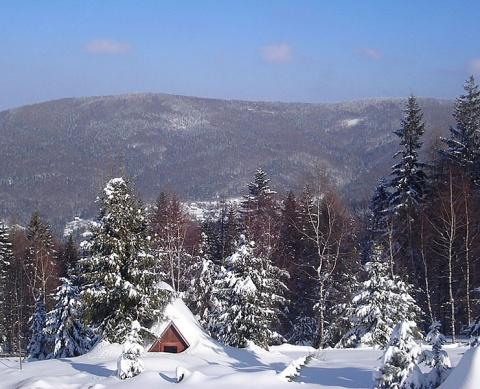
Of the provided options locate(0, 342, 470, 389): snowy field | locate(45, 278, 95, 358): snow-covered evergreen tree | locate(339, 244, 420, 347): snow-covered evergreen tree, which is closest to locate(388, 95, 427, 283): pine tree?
locate(339, 244, 420, 347): snow-covered evergreen tree

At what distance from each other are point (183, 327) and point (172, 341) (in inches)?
35.2

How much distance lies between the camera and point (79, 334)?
35.9 metres

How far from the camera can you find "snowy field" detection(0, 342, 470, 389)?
20844 mm

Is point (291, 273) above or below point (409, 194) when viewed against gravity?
below

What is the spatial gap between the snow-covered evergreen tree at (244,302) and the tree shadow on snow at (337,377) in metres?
Answer: 6.24

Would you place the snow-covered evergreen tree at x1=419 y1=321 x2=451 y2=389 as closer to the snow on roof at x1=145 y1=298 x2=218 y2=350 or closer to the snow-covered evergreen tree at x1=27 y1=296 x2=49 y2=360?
the snow on roof at x1=145 y1=298 x2=218 y2=350

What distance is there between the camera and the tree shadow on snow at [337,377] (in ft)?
68.2

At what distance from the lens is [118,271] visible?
1125 inches

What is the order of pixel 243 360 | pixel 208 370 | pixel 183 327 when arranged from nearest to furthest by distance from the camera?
pixel 208 370 → pixel 243 360 → pixel 183 327

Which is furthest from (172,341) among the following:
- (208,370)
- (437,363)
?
(437,363)

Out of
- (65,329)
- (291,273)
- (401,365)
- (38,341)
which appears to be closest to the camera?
(401,365)

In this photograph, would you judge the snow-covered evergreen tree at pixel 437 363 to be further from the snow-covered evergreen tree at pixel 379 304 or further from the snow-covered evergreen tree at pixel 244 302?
the snow-covered evergreen tree at pixel 244 302

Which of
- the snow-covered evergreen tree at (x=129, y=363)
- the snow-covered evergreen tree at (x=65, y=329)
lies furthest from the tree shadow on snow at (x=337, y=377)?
the snow-covered evergreen tree at (x=65, y=329)

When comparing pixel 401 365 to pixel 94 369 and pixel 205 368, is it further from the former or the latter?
pixel 94 369
